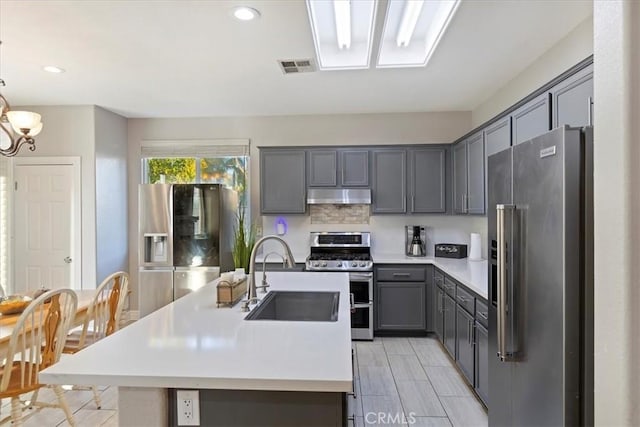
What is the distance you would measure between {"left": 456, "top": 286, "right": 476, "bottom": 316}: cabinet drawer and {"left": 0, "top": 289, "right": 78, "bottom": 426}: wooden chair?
279 cm

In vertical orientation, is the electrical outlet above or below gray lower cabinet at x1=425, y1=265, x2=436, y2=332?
above

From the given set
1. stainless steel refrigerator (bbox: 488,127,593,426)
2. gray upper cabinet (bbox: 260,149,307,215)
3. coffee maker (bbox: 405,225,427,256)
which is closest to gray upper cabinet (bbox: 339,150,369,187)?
gray upper cabinet (bbox: 260,149,307,215)

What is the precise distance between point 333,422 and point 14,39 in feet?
11.0

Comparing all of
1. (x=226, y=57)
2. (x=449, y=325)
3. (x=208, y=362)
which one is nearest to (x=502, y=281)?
(x=208, y=362)

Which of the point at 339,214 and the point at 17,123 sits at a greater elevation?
the point at 17,123

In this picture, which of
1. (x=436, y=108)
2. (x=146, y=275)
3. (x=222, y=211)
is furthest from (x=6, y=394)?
(x=436, y=108)

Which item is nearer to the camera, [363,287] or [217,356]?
[217,356]

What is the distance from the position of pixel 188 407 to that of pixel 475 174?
327cm

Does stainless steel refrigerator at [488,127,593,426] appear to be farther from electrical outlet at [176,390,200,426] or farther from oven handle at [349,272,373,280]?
oven handle at [349,272,373,280]

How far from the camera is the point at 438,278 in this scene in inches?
148

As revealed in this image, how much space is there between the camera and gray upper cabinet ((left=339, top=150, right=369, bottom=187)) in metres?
4.34

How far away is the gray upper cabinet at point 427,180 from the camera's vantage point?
168 inches

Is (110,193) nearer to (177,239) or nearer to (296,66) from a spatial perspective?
(177,239)

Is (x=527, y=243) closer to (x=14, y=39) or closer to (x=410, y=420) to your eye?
(x=410, y=420)
